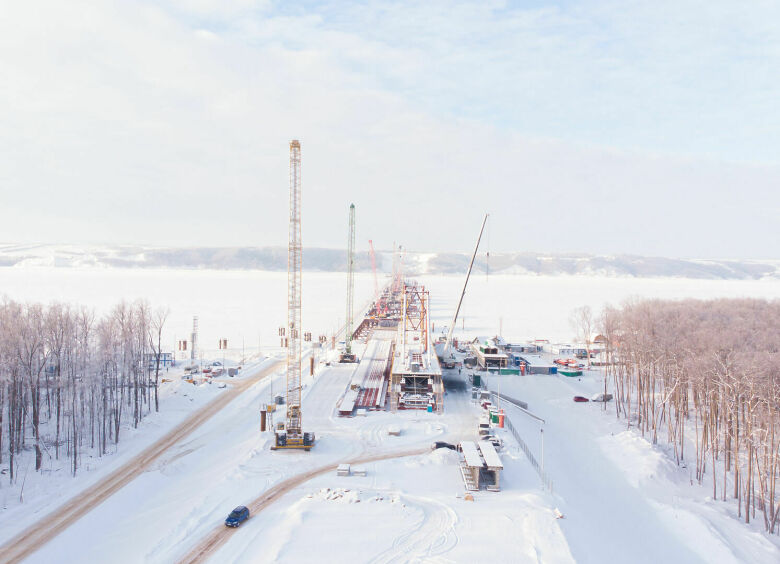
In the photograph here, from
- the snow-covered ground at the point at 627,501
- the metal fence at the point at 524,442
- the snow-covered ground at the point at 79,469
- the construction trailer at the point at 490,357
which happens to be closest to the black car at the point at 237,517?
the snow-covered ground at the point at 79,469

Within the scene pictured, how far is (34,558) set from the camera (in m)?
17.4

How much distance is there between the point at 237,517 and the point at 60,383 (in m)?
14.9

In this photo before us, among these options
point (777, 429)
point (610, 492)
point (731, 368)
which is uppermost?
point (731, 368)

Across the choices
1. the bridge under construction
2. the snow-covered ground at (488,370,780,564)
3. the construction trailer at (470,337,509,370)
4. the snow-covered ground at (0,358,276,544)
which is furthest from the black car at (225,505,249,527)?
the construction trailer at (470,337,509,370)

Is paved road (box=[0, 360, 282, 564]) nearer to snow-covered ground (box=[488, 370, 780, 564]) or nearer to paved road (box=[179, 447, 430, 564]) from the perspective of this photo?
paved road (box=[179, 447, 430, 564])

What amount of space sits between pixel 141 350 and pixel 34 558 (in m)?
20.4

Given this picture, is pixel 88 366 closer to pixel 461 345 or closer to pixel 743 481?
pixel 743 481

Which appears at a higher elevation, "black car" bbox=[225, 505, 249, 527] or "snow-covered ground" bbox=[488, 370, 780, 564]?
"black car" bbox=[225, 505, 249, 527]

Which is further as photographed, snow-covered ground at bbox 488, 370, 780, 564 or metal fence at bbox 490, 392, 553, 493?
metal fence at bbox 490, 392, 553, 493

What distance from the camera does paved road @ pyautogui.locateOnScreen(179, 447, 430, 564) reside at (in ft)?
56.6

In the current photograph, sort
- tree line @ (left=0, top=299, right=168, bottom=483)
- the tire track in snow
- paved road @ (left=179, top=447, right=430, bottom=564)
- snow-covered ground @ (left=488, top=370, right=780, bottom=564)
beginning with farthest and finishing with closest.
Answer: tree line @ (left=0, top=299, right=168, bottom=483), snow-covered ground @ (left=488, top=370, right=780, bottom=564), paved road @ (left=179, top=447, right=430, bottom=564), the tire track in snow

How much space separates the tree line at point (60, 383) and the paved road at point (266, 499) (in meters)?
10.4

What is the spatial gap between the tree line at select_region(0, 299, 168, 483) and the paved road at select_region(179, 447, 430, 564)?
34.0 ft

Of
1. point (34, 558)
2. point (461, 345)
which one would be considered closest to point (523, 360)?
point (461, 345)
